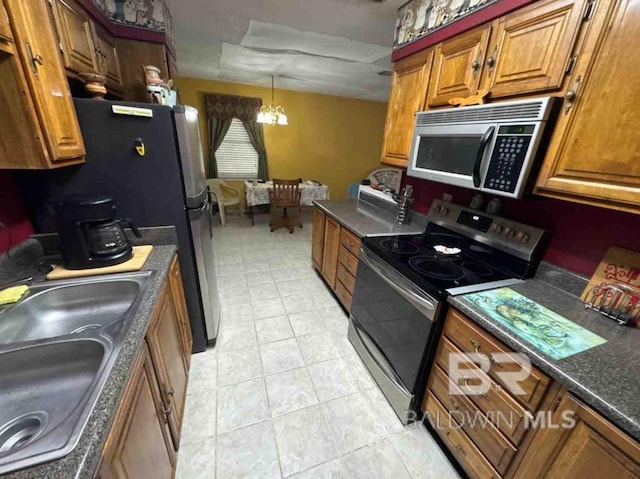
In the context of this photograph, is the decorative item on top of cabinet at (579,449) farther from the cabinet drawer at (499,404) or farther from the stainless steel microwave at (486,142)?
the stainless steel microwave at (486,142)

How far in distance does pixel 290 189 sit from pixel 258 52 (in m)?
1.85

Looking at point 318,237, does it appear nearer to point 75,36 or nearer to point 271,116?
point 75,36

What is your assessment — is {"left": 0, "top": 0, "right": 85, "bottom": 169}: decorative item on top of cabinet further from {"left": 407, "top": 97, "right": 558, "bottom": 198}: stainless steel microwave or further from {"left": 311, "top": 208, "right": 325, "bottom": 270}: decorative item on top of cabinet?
{"left": 311, "top": 208, "right": 325, "bottom": 270}: decorative item on top of cabinet

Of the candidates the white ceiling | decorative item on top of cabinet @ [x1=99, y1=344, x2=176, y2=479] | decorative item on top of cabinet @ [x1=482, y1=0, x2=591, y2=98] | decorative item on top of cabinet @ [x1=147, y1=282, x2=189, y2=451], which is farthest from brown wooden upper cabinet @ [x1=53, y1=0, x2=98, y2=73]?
decorative item on top of cabinet @ [x1=482, y1=0, x2=591, y2=98]

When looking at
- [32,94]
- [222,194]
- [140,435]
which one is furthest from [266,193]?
[140,435]

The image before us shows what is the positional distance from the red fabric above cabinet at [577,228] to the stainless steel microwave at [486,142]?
25 centimetres

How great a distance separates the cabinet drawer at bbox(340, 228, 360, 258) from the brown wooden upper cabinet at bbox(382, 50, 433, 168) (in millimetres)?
629

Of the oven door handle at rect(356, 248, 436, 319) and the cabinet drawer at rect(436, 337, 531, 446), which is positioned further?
the oven door handle at rect(356, 248, 436, 319)

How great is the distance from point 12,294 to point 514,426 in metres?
1.92

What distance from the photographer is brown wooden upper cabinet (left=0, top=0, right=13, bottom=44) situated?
2.52 feet

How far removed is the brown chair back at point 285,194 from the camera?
164 inches

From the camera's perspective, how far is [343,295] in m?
2.28

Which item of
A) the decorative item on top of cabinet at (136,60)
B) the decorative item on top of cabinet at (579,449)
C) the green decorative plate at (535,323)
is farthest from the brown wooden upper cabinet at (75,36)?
the decorative item on top of cabinet at (579,449)

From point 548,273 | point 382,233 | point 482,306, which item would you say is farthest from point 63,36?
point 548,273
